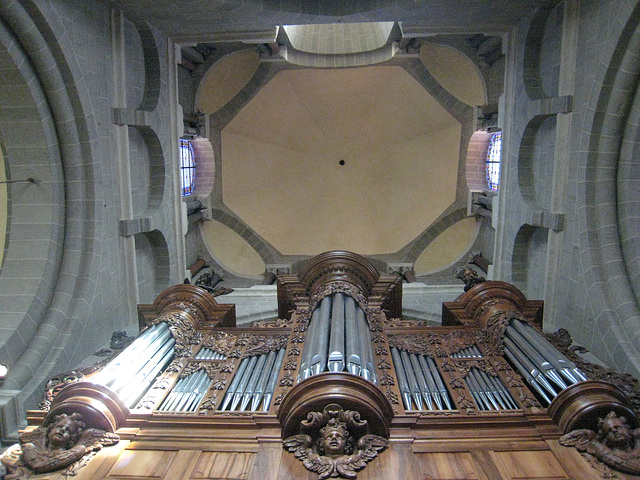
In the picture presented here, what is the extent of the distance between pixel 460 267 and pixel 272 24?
24.4 ft


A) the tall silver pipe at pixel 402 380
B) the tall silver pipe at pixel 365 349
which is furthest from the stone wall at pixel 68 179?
the tall silver pipe at pixel 402 380

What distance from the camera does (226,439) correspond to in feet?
15.6

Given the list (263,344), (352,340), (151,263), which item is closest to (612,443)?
(352,340)

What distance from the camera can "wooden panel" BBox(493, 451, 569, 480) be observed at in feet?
13.8

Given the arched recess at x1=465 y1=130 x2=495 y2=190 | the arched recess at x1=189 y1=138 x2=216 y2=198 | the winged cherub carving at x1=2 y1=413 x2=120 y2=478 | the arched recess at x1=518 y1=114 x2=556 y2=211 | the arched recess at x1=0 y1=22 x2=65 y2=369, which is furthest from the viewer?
the arched recess at x1=189 y1=138 x2=216 y2=198

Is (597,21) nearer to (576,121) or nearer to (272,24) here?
(576,121)

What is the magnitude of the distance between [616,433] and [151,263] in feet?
27.1

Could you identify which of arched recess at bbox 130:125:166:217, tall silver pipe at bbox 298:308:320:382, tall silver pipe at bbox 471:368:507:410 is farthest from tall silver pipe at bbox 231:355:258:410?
arched recess at bbox 130:125:166:217

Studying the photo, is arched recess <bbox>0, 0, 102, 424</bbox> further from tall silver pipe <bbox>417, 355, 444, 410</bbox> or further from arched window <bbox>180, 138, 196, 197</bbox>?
arched window <bbox>180, 138, 196, 197</bbox>

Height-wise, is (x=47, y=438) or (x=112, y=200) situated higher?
(x=112, y=200)

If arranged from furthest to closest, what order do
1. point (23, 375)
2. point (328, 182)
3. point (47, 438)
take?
point (328, 182)
point (23, 375)
point (47, 438)

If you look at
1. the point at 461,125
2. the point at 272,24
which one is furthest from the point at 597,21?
the point at 461,125

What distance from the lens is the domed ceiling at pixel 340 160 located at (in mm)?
14250

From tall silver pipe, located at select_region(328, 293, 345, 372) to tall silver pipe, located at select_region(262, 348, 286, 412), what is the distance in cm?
73
